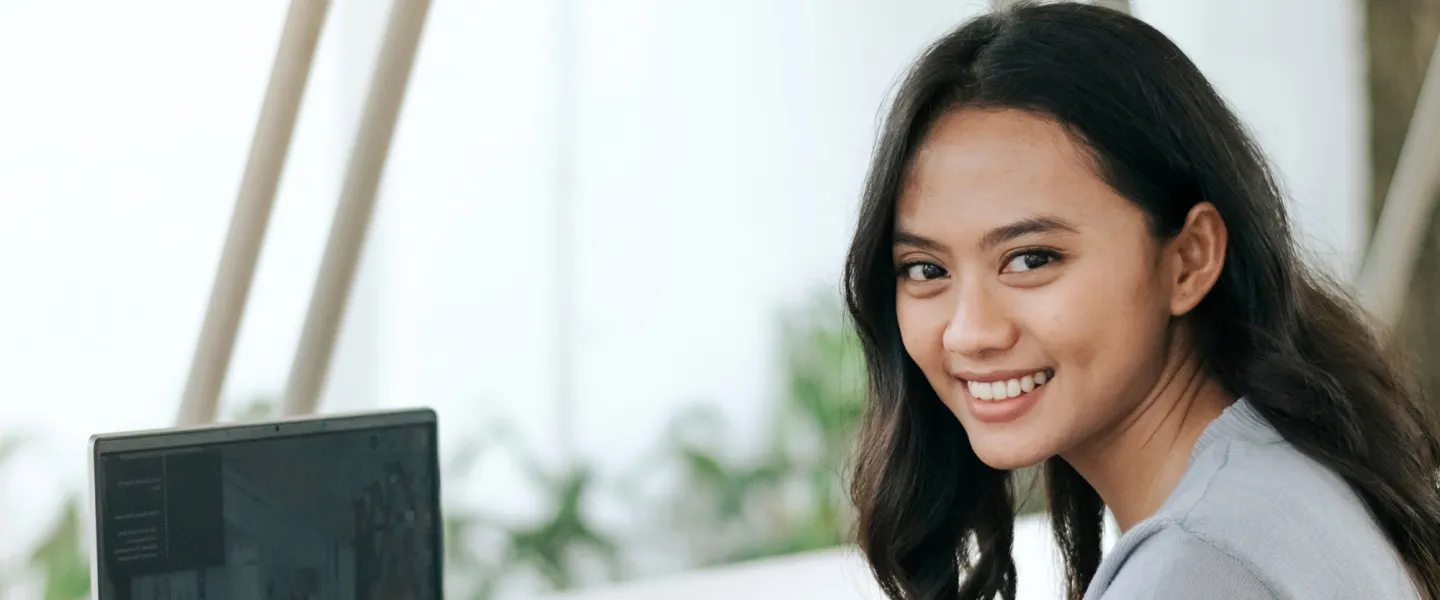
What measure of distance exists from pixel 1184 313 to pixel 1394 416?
0.19m

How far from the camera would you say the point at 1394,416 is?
1174 millimetres

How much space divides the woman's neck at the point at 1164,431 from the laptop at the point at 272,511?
594 millimetres

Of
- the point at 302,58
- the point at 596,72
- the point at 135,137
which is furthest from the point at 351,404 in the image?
the point at 302,58

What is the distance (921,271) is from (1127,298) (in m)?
0.17

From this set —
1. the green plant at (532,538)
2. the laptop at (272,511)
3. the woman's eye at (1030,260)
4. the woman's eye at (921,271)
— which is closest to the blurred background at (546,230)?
the green plant at (532,538)

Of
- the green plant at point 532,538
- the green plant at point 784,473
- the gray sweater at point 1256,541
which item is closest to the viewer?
the gray sweater at point 1256,541

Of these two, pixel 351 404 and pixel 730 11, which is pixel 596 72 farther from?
pixel 351 404

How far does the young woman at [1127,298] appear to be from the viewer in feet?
3.56

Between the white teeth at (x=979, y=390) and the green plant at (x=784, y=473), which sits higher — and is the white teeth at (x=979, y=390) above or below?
above

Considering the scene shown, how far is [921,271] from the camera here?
1.19 metres

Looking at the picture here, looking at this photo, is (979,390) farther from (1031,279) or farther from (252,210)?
(252,210)

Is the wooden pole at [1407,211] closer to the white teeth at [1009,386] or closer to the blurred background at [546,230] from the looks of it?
the blurred background at [546,230]

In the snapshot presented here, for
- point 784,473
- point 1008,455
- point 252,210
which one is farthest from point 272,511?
point 784,473

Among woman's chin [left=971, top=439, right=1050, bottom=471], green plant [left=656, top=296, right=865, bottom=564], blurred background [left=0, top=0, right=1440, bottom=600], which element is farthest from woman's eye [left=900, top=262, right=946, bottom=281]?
green plant [left=656, top=296, right=865, bottom=564]
